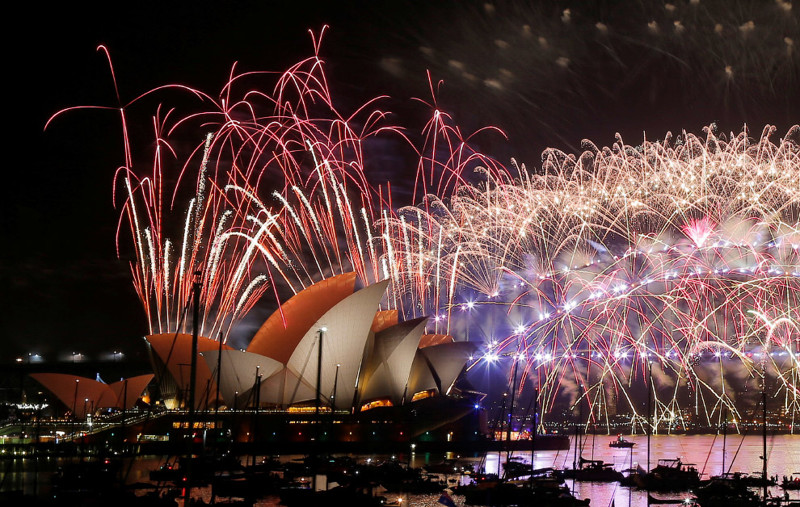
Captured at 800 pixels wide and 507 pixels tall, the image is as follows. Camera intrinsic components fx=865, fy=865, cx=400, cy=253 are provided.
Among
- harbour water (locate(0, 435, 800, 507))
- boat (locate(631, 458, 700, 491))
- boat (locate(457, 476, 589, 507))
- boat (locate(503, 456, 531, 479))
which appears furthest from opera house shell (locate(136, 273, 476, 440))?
boat (locate(457, 476, 589, 507))

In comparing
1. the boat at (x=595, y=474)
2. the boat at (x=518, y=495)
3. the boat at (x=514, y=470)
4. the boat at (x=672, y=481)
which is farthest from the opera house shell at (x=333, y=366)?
the boat at (x=518, y=495)

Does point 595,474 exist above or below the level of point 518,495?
below

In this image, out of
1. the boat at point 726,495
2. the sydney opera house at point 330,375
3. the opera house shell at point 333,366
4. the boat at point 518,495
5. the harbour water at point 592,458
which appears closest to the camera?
the boat at point 726,495

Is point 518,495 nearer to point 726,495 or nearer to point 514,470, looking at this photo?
point 726,495

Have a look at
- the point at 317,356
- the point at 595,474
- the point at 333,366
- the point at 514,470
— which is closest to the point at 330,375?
the point at 333,366

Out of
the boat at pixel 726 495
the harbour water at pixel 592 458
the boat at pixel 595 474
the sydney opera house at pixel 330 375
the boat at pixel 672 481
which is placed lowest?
the harbour water at pixel 592 458

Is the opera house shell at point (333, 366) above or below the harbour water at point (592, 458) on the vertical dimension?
above

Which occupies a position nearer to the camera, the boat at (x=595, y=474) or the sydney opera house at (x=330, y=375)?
the boat at (x=595, y=474)

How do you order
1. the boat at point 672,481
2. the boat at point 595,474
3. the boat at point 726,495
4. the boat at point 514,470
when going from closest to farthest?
the boat at point 726,495 → the boat at point 514,470 → the boat at point 672,481 → the boat at point 595,474

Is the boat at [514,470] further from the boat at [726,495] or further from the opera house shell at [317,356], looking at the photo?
the opera house shell at [317,356]

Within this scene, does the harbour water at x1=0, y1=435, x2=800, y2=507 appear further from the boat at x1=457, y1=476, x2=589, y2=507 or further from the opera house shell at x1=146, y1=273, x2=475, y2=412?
the opera house shell at x1=146, y1=273, x2=475, y2=412
